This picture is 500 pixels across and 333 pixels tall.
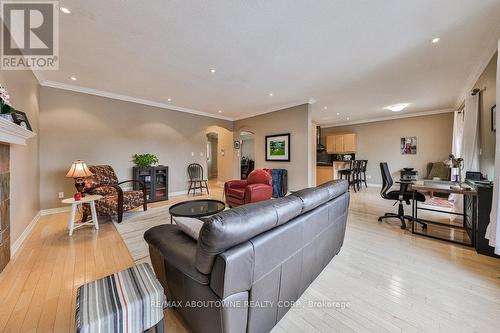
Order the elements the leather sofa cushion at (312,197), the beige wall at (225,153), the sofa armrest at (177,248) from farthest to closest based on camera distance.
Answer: the beige wall at (225,153), the leather sofa cushion at (312,197), the sofa armrest at (177,248)

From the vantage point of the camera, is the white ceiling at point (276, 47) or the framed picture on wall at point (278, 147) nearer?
the white ceiling at point (276, 47)

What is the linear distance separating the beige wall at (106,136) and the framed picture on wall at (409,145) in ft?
22.9

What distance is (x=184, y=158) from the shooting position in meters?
5.99

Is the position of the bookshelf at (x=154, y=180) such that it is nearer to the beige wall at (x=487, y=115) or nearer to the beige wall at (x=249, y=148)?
the beige wall at (x=487, y=115)

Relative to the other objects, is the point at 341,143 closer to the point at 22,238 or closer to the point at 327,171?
the point at 327,171

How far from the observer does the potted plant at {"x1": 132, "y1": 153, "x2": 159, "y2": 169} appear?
484cm

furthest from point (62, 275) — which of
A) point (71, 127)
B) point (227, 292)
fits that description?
point (71, 127)

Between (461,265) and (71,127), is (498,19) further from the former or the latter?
(71,127)

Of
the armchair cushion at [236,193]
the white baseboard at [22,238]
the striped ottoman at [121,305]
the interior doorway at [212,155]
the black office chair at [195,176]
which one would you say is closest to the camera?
the striped ottoman at [121,305]

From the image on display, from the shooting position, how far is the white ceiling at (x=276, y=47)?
1.96m

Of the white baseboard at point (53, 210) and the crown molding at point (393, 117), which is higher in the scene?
the crown molding at point (393, 117)

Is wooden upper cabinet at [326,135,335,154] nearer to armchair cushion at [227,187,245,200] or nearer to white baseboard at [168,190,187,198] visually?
armchair cushion at [227,187,245,200]

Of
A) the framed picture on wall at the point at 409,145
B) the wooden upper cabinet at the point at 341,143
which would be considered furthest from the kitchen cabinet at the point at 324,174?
the framed picture on wall at the point at 409,145

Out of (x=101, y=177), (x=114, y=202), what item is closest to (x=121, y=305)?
(x=114, y=202)
